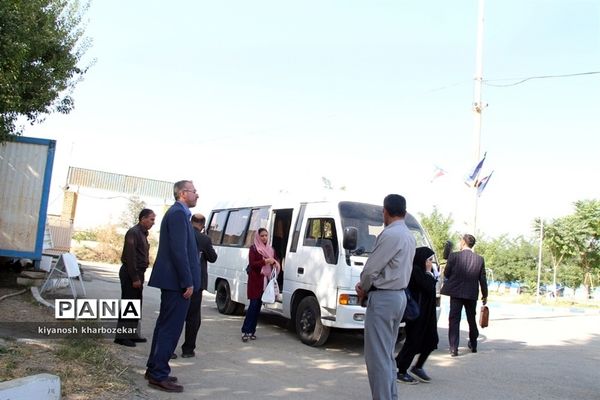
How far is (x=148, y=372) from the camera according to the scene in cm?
555

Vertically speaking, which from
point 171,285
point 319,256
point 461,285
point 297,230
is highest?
point 297,230

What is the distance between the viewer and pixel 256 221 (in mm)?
10438

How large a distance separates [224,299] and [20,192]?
4457mm

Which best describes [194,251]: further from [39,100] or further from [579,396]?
[39,100]

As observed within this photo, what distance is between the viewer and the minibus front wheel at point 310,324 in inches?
324

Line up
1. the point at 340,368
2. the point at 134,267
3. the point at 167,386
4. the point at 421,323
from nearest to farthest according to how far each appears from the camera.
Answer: the point at 167,386 → the point at 421,323 → the point at 340,368 → the point at 134,267

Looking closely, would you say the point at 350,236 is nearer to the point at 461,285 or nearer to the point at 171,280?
the point at 461,285

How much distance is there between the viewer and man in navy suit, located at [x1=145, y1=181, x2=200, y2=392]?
534cm

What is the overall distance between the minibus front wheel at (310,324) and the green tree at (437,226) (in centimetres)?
2118

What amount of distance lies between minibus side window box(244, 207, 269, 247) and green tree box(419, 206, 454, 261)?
19836mm

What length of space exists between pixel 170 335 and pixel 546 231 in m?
30.2

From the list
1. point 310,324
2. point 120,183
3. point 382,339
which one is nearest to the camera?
point 382,339

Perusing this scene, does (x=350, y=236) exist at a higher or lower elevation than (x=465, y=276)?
higher

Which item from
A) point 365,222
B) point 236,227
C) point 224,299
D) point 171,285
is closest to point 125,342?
point 171,285
